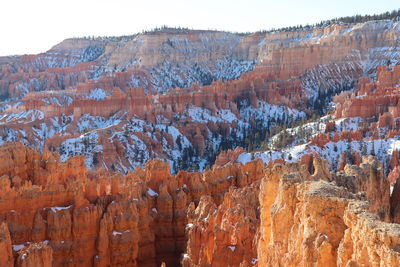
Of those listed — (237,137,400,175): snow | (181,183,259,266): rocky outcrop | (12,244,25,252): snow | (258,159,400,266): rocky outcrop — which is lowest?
(237,137,400,175): snow

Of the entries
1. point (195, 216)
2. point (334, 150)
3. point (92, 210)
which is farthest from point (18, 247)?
point (334, 150)

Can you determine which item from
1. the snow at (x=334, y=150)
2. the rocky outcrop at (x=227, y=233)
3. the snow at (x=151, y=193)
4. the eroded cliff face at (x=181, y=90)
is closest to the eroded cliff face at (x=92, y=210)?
the snow at (x=151, y=193)

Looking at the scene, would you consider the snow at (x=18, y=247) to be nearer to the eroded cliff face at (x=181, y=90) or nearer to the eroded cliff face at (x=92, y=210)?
the eroded cliff face at (x=92, y=210)

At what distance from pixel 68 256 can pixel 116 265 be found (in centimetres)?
220

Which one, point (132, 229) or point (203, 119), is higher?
point (132, 229)

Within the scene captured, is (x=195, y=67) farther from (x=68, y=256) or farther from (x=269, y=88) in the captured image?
(x=68, y=256)

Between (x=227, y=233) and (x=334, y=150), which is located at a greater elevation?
(x=227, y=233)

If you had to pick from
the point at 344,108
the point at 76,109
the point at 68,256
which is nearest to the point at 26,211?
the point at 68,256

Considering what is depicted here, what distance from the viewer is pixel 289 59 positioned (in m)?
110

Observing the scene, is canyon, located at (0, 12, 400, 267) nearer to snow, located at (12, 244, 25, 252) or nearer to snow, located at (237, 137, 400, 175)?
snow, located at (12, 244, 25, 252)

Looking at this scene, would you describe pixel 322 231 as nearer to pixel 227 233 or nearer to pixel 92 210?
pixel 227 233

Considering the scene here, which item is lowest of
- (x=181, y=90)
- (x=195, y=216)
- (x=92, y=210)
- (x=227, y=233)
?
(x=181, y=90)

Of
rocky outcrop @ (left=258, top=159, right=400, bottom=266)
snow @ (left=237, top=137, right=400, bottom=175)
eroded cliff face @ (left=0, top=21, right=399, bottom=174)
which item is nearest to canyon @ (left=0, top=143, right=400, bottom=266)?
rocky outcrop @ (left=258, top=159, right=400, bottom=266)

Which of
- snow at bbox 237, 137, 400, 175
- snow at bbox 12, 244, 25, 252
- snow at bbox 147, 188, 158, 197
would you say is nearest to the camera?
snow at bbox 12, 244, 25, 252
